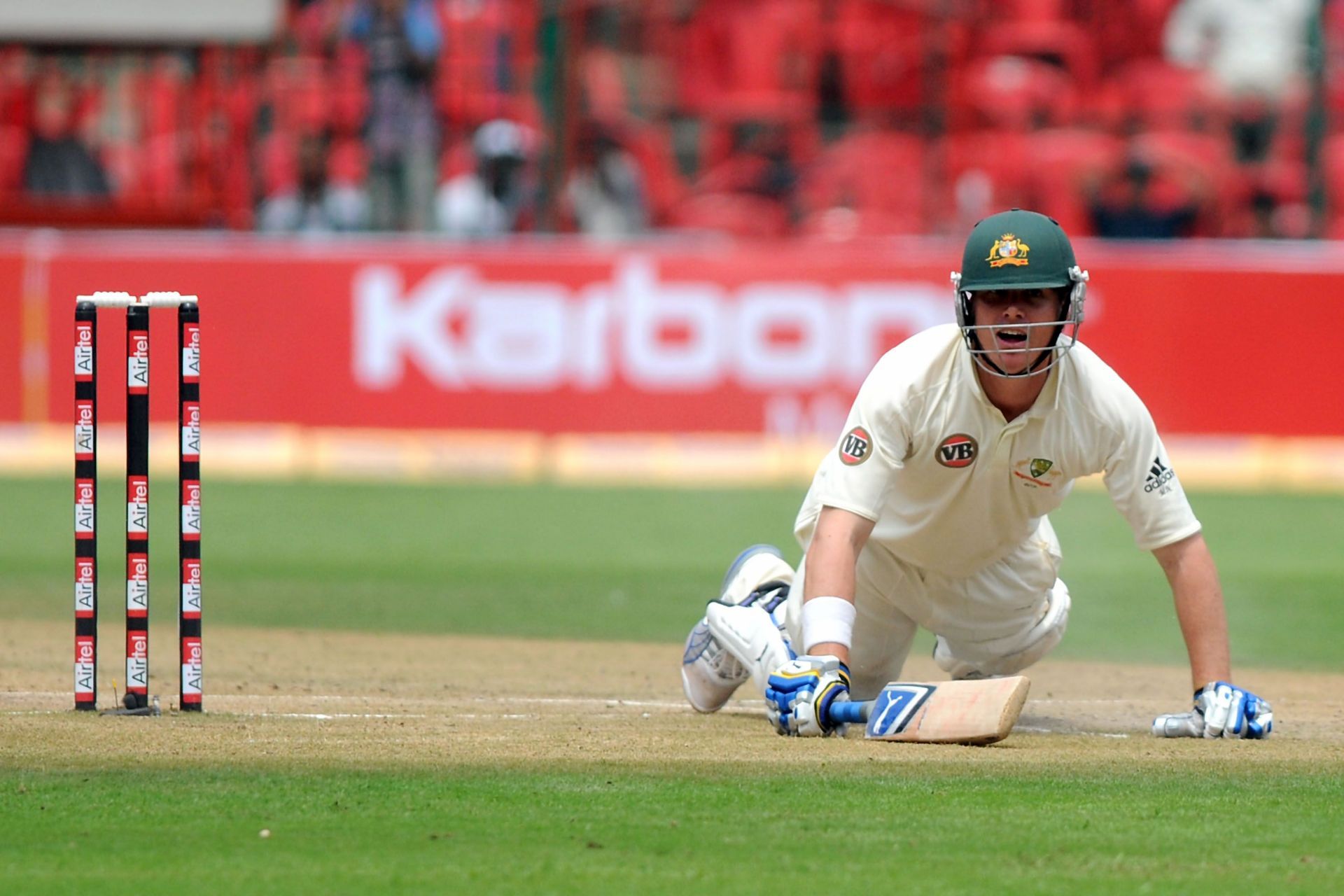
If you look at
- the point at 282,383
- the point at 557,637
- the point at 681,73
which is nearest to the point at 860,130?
the point at 681,73

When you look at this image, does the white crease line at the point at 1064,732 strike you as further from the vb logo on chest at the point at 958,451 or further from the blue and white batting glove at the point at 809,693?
the vb logo on chest at the point at 958,451

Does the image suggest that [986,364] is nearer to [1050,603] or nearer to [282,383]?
[1050,603]

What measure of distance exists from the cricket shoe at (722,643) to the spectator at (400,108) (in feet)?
42.8

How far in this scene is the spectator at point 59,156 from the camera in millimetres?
20516

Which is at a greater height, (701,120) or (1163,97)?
(1163,97)

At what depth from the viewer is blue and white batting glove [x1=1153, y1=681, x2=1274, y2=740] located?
647 centimetres

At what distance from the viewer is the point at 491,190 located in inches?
800

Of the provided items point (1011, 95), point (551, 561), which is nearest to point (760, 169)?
point (1011, 95)

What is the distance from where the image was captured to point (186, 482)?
6.34 metres

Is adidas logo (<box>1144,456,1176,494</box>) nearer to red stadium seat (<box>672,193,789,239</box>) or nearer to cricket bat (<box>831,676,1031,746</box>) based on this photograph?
cricket bat (<box>831,676,1031,746</box>)

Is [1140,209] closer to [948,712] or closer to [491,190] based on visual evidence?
[491,190]

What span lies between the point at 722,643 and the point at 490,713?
0.90 metres

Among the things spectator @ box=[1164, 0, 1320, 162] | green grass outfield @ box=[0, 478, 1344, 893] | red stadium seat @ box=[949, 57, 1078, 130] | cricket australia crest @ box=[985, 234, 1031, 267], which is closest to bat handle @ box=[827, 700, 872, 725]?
green grass outfield @ box=[0, 478, 1344, 893]

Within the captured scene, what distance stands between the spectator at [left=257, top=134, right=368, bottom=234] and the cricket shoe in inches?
522
